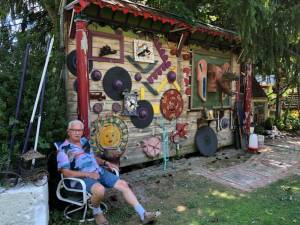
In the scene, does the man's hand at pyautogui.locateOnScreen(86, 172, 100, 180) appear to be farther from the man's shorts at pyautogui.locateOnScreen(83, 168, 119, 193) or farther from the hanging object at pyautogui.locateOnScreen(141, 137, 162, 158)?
the hanging object at pyautogui.locateOnScreen(141, 137, 162, 158)

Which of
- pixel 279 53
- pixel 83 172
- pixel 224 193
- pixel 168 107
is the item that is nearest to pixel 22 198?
pixel 83 172

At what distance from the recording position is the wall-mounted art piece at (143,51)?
5469 mm

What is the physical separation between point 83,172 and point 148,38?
305 cm

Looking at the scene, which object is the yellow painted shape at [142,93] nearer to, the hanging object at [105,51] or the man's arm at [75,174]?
the hanging object at [105,51]

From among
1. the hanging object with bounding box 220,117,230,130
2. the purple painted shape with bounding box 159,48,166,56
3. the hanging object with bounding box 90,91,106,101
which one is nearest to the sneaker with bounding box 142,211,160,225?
the hanging object with bounding box 90,91,106,101

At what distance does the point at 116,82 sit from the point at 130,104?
45cm

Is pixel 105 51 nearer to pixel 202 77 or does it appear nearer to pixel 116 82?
pixel 116 82

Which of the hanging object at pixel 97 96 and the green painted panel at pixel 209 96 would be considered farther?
the green painted panel at pixel 209 96

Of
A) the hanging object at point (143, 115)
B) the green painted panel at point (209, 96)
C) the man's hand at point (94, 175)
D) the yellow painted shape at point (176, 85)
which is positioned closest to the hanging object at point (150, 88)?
the hanging object at point (143, 115)

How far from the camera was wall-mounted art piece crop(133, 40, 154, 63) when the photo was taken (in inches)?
215

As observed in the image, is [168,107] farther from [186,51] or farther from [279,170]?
[279,170]

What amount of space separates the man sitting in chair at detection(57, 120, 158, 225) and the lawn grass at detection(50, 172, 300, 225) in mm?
222

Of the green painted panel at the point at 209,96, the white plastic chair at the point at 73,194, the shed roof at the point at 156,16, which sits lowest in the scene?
the white plastic chair at the point at 73,194

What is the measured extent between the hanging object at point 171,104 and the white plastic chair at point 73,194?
268 centimetres
